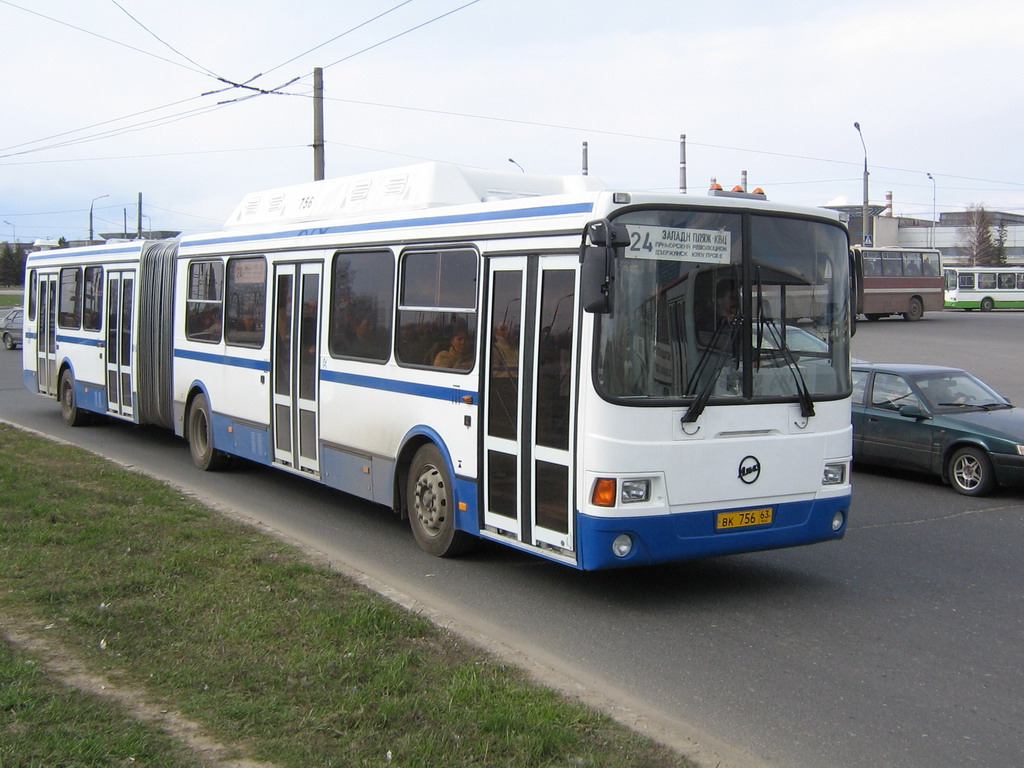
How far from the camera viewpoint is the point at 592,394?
6895 millimetres

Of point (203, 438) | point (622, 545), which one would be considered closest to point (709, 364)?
point (622, 545)

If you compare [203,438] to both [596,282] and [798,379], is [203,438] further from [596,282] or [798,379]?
[798,379]

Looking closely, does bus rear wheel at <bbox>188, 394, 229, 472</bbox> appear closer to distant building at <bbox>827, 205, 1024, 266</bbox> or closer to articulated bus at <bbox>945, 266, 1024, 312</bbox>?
articulated bus at <bbox>945, 266, 1024, 312</bbox>

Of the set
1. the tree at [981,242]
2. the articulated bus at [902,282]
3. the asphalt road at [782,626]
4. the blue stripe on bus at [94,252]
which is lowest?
the asphalt road at [782,626]

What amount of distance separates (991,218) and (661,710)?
108162 mm

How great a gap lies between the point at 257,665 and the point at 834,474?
4263 millimetres

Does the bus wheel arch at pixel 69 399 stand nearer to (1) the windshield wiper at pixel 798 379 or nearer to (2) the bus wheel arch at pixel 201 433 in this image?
(2) the bus wheel arch at pixel 201 433

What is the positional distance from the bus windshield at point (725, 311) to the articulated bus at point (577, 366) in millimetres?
14

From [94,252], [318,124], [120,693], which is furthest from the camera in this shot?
[318,124]

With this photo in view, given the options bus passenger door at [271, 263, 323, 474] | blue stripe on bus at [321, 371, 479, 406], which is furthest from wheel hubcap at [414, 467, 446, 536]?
bus passenger door at [271, 263, 323, 474]

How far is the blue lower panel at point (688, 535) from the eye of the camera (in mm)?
6891

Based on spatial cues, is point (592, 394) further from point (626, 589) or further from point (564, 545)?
point (626, 589)

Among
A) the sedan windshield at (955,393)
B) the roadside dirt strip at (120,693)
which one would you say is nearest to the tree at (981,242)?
the sedan windshield at (955,393)

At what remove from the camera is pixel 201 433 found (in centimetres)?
1315
